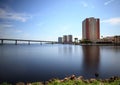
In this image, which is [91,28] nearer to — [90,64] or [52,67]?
[90,64]

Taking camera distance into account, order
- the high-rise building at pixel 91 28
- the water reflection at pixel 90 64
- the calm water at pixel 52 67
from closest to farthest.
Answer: the calm water at pixel 52 67 < the water reflection at pixel 90 64 < the high-rise building at pixel 91 28

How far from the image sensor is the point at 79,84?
604cm

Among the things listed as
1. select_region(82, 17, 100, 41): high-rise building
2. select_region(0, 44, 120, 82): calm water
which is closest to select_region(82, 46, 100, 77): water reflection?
select_region(0, 44, 120, 82): calm water

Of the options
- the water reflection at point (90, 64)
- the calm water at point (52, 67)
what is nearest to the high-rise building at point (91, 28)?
the water reflection at point (90, 64)

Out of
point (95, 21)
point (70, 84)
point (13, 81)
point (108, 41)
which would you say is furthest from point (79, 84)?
point (95, 21)

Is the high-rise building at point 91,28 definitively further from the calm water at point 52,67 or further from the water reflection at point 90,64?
the calm water at point 52,67

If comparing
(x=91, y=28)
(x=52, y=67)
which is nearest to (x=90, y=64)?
(x=52, y=67)

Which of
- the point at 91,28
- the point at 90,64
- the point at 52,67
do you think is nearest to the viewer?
the point at 52,67

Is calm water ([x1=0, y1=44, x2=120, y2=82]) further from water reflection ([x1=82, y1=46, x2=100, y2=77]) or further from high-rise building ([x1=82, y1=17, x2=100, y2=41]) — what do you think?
high-rise building ([x1=82, y1=17, x2=100, y2=41])

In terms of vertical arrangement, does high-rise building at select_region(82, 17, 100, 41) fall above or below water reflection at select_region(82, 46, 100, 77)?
above

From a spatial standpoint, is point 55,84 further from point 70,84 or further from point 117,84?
point 117,84

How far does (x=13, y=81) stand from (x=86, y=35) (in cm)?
12403

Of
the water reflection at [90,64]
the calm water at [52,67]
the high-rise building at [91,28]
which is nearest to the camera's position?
the calm water at [52,67]

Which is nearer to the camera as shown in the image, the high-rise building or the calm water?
the calm water
